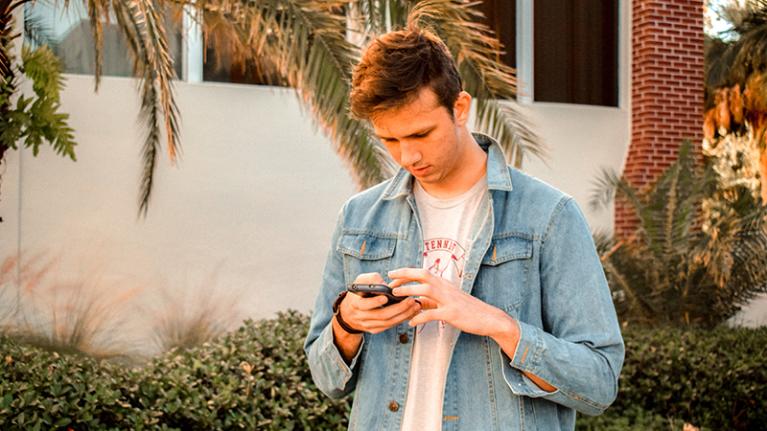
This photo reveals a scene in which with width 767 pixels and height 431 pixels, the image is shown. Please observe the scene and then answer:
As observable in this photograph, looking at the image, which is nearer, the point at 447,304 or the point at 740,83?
the point at 447,304

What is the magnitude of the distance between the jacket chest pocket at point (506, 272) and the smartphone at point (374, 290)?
0.90ft

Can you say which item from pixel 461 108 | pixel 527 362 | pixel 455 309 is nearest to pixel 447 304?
pixel 455 309

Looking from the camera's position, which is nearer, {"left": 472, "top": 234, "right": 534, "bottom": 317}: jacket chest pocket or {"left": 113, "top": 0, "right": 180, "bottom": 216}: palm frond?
{"left": 472, "top": 234, "right": 534, "bottom": 317}: jacket chest pocket

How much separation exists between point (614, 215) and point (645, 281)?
210cm

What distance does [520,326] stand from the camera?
2.07 meters

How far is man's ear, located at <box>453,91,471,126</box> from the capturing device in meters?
2.23

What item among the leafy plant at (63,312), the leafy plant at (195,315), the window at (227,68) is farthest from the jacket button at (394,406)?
the window at (227,68)

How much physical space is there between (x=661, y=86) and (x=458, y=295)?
9903 mm

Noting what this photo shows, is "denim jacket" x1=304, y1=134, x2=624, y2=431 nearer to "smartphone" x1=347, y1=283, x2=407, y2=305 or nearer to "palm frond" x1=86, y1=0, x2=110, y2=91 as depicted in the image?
"smartphone" x1=347, y1=283, x2=407, y2=305

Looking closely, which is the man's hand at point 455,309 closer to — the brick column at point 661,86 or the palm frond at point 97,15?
the palm frond at point 97,15

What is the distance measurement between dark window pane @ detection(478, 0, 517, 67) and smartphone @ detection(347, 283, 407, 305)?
9.12m

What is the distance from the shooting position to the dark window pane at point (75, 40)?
880 cm

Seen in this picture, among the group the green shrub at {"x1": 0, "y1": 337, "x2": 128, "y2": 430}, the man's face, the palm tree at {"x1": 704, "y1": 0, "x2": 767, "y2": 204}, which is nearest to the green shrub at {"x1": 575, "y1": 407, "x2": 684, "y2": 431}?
the green shrub at {"x1": 0, "y1": 337, "x2": 128, "y2": 430}

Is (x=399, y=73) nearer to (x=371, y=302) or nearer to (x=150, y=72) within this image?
(x=371, y=302)
